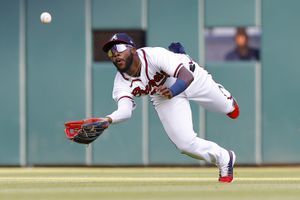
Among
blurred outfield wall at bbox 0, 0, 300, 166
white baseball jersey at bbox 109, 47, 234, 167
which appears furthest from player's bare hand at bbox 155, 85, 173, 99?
blurred outfield wall at bbox 0, 0, 300, 166

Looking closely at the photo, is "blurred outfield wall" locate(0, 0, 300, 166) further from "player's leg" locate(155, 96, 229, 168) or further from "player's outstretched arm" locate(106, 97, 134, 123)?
"player's outstretched arm" locate(106, 97, 134, 123)

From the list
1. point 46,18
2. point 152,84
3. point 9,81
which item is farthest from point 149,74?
point 9,81

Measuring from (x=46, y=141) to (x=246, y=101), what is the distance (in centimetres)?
342

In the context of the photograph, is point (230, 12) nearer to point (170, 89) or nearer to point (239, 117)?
point (239, 117)

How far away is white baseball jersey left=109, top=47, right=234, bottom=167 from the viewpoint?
1054cm

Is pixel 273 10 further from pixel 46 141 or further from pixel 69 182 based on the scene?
pixel 69 182

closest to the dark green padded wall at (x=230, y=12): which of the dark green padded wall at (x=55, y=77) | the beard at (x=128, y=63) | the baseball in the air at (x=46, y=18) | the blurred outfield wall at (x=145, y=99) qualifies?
the blurred outfield wall at (x=145, y=99)

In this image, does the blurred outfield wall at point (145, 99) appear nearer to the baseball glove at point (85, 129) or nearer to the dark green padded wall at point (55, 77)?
the dark green padded wall at point (55, 77)

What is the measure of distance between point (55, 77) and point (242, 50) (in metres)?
3.17

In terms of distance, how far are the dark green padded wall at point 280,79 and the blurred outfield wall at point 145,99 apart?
2cm

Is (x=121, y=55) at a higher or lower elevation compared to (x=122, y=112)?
higher

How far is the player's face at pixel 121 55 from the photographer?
34.1 feet

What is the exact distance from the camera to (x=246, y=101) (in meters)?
16.9

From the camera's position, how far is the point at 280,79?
16.9 m
